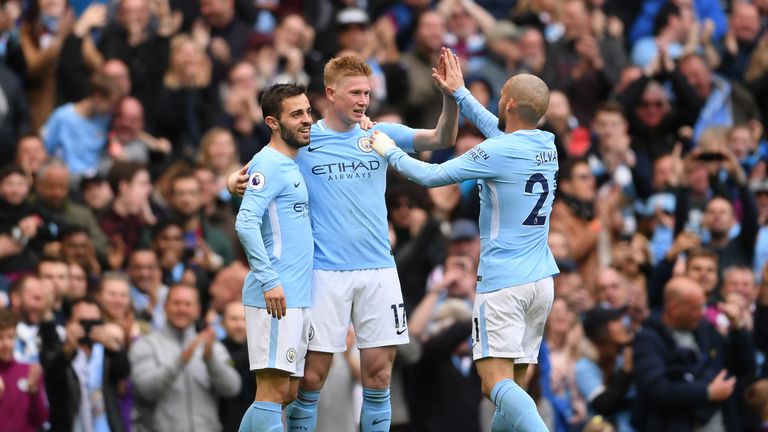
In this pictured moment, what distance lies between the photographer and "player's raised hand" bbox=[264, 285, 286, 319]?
41.8 ft

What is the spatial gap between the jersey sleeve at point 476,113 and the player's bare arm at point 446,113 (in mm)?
72

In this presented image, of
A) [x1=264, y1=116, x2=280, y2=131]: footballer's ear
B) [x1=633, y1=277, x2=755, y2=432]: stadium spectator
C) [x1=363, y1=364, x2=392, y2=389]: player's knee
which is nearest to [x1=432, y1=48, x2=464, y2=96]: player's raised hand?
[x1=264, y1=116, x2=280, y2=131]: footballer's ear

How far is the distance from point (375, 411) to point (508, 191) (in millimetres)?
1898

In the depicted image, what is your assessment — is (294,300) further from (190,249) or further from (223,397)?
(190,249)

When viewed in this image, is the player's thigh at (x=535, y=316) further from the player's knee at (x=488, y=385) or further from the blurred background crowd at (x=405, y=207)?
the blurred background crowd at (x=405, y=207)

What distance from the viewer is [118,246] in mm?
18594

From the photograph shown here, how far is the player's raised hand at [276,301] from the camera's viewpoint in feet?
41.8

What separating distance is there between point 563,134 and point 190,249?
4.98 m

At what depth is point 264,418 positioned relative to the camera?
12.9m

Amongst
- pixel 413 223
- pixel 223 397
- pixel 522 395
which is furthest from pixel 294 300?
pixel 413 223

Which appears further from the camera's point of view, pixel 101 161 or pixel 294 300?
pixel 101 161

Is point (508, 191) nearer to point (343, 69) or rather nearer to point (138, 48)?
point (343, 69)

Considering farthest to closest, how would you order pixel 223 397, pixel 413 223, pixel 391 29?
1. pixel 391 29
2. pixel 413 223
3. pixel 223 397

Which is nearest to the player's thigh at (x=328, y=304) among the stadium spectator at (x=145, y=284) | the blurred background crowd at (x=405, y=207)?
the blurred background crowd at (x=405, y=207)
